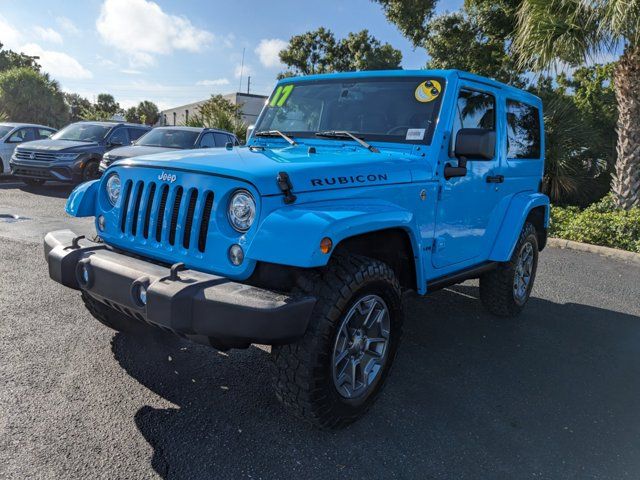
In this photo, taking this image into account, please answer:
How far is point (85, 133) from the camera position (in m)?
11.8

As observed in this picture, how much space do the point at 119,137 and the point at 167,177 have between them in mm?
10499

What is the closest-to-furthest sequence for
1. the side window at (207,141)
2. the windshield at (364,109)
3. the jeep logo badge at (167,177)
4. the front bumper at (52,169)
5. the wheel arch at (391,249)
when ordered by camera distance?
the jeep logo badge at (167,177) < the wheel arch at (391,249) < the windshield at (364,109) < the side window at (207,141) < the front bumper at (52,169)

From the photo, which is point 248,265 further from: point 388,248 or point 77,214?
A: point 77,214

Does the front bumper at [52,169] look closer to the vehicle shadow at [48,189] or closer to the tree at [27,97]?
the vehicle shadow at [48,189]

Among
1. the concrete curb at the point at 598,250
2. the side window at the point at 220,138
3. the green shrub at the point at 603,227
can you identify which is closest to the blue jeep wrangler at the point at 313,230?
the concrete curb at the point at 598,250

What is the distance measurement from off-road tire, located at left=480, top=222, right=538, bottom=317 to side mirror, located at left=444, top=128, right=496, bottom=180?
1.49 meters

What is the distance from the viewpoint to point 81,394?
9.25 ft

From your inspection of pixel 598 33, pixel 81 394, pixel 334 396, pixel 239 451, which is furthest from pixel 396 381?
pixel 598 33

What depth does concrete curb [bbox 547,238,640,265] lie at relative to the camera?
26.0ft

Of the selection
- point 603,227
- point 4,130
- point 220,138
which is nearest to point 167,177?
point 603,227

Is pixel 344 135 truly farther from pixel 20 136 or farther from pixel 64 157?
pixel 20 136

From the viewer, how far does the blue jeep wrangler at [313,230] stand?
7.20 ft

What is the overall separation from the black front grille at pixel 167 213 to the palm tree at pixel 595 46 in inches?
323

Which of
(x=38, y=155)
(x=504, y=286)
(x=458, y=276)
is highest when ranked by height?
(x=458, y=276)
